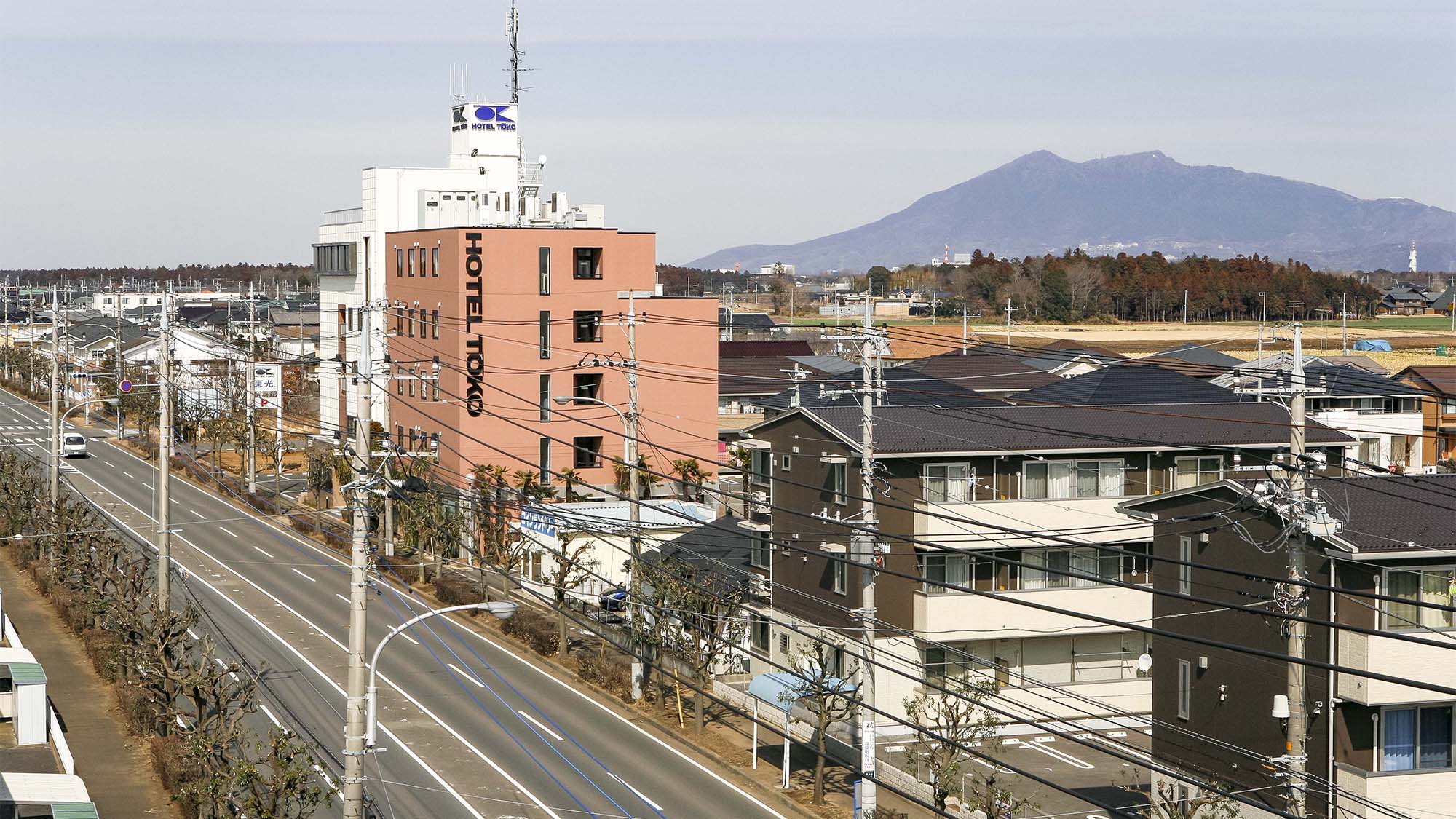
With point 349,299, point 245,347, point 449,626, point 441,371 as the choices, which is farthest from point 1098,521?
point 245,347

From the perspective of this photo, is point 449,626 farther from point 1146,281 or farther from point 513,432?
point 1146,281

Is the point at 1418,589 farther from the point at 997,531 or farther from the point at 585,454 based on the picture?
the point at 585,454

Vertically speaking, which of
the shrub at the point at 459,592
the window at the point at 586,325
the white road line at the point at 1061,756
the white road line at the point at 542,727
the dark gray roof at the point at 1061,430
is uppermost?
the window at the point at 586,325

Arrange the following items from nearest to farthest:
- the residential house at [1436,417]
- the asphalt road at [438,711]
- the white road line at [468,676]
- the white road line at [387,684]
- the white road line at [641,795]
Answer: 1. the white road line at [641,795]
2. the asphalt road at [438,711]
3. the white road line at [387,684]
4. the white road line at [468,676]
5. the residential house at [1436,417]

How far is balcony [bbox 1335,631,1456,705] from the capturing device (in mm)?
17297

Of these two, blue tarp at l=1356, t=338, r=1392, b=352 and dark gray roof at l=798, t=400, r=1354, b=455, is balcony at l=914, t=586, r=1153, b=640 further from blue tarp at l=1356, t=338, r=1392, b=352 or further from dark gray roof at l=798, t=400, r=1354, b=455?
blue tarp at l=1356, t=338, r=1392, b=352

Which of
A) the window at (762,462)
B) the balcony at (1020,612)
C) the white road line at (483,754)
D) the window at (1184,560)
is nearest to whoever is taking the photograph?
the window at (1184,560)

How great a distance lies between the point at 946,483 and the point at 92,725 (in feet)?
52.8

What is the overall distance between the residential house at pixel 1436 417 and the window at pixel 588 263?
89.9 feet

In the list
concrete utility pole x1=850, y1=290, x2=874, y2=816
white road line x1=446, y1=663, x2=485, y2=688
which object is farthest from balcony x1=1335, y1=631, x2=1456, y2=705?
white road line x1=446, y1=663, x2=485, y2=688

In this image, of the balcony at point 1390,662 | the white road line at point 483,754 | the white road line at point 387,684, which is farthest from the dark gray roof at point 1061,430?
the white road line at point 387,684

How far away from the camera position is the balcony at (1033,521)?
1053 inches

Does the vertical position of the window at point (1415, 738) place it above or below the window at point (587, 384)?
below

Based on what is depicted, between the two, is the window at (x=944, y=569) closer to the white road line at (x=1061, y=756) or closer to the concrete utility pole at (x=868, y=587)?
the white road line at (x=1061, y=756)
